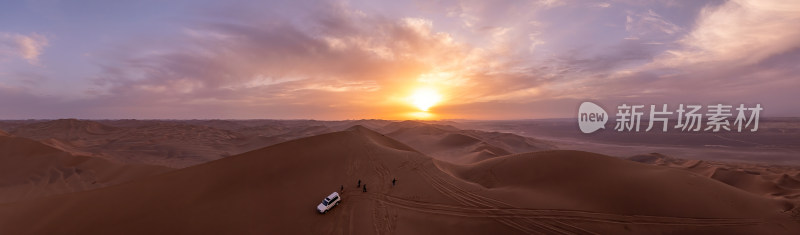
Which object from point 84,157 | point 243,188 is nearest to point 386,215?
point 243,188

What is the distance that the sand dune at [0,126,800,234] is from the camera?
12180 millimetres

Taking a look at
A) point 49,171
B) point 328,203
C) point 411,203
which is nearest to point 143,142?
point 49,171

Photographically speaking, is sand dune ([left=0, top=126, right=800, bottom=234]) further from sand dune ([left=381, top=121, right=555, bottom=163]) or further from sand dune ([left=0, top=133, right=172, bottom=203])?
sand dune ([left=381, top=121, right=555, bottom=163])

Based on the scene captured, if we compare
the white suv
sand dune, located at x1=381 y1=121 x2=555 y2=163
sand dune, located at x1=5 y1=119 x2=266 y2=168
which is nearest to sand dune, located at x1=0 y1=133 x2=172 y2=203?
sand dune, located at x1=5 y1=119 x2=266 y2=168

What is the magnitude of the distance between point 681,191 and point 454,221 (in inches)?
518

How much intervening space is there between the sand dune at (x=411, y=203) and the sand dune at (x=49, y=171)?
14.2 meters

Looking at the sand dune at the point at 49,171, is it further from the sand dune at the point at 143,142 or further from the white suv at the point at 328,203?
the white suv at the point at 328,203

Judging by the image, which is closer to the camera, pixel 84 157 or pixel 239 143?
pixel 84 157

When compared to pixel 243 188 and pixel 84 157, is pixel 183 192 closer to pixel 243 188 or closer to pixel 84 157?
pixel 243 188

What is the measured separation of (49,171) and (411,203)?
41890 millimetres

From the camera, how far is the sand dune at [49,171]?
24769mm

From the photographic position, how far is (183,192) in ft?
51.4

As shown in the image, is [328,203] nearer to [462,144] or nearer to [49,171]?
[49,171]

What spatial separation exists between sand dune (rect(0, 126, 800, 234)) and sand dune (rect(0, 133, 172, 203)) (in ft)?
46.5
